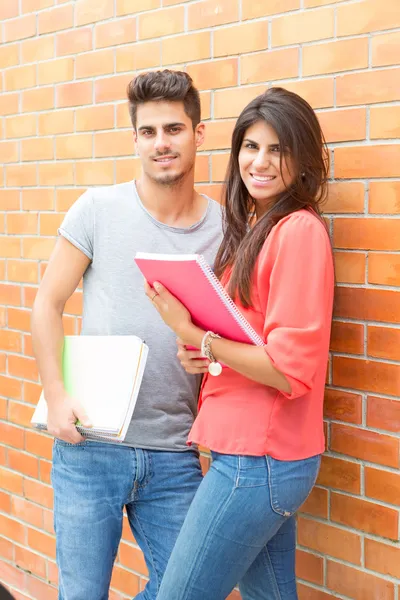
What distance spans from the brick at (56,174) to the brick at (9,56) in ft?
1.60

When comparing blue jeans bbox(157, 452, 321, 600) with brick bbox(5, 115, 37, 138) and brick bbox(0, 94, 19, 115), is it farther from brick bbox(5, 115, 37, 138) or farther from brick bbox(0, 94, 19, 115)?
brick bbox(0, 94, 19, 115)

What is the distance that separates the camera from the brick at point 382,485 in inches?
82.9

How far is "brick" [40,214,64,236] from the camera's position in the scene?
3.09 meters

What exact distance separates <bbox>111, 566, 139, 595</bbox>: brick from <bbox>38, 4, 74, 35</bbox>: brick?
217cm

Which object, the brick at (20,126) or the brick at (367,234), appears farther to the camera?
the brick at (20,126)

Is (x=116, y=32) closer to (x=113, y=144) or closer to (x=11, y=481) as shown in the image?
(x=113, y=144)

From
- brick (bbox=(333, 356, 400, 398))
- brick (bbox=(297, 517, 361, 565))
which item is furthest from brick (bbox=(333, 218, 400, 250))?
brick (bbox=(297, 517, 361, 565))

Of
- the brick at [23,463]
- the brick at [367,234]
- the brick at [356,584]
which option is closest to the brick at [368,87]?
the brick at [367,234]

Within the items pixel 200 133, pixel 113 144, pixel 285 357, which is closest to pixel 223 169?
pixel 200 133

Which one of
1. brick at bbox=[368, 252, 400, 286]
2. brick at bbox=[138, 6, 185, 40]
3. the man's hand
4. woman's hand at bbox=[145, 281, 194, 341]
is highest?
brick at bbox=[138, 6, 185, 40]

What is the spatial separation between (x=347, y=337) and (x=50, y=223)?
1460 mm

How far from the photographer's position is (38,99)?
124 inches

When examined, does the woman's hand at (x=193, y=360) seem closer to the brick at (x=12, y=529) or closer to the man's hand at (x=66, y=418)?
the man's hand at (x=66, y=418)

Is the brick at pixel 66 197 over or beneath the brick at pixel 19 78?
beneath
